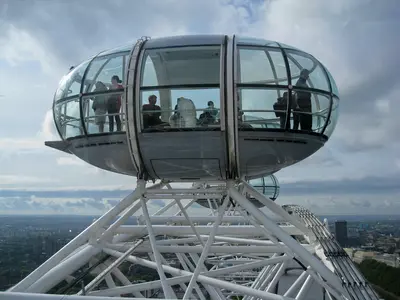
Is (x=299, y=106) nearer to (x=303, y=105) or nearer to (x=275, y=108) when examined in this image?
(x=303, y=105)

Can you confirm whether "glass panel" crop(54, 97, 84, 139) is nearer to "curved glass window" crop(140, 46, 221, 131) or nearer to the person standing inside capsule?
the person standing inside capsule

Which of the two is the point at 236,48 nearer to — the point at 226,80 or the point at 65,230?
the point at 226,80

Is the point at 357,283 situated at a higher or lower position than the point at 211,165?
lower


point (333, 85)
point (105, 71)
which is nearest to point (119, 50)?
point (105, 71)

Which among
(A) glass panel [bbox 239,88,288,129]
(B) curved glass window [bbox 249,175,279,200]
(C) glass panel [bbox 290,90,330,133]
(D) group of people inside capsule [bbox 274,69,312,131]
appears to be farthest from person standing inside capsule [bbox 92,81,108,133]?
(B) curved glass window [bbox 249,175,279,200]

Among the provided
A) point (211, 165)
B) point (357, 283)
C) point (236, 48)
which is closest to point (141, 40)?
point (236, 48)

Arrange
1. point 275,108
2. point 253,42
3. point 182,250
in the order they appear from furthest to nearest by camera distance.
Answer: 1. point 182,250
2. point 253,42
3. point 275,108
